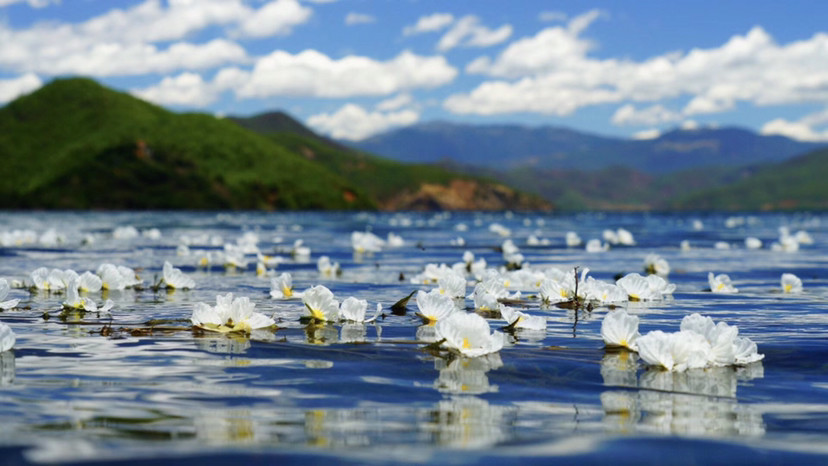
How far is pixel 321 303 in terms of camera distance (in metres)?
6.31

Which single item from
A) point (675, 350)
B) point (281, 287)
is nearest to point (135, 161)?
point (281, 287)

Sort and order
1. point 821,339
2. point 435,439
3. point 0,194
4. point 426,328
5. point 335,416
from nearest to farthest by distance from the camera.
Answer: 1. point 435,439
2. point 335,416
3. point 821,339
4. point 426,328
5. point 0,194

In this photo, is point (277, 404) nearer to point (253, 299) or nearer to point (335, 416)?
point (335, 416)

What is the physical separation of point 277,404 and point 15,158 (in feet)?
496

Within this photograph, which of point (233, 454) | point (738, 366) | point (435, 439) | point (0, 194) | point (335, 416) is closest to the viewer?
point (233, 454)

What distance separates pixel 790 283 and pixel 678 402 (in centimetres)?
662

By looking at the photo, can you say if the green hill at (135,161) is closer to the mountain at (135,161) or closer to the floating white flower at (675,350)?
the mountain at (135,161)

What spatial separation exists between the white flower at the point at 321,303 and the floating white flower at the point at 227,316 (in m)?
0.53

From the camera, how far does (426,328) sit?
6.36 m

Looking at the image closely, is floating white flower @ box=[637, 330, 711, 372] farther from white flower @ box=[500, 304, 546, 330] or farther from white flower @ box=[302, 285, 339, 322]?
white flower @ box=[302, 285, 339, 322]

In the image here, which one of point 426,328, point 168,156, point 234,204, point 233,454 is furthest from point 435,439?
point 168,156

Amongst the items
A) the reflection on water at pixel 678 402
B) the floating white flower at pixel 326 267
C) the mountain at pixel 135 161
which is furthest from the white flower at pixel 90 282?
the mountain at pixel 135 161

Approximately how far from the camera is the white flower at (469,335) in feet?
16.1

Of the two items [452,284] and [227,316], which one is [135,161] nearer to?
[452,284]
